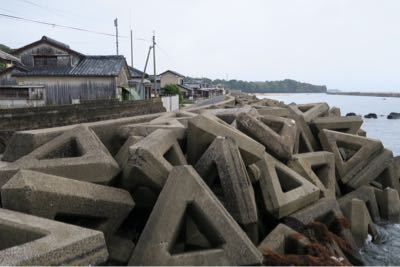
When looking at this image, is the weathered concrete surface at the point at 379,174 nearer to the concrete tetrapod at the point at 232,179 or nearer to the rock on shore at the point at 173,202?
the rock on shore at the point at 173,202

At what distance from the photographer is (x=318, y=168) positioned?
21.1ft

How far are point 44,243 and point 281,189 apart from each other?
9.67 feet

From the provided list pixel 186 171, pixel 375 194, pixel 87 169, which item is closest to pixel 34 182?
pixel 87 169

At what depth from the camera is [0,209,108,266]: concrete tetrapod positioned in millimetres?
2336

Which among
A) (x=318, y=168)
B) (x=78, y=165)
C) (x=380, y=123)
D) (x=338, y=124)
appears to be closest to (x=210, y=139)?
(x=78, y=165)

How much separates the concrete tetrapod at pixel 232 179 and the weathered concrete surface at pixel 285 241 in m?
A: 0.29

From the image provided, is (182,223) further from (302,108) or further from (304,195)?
(302,108)

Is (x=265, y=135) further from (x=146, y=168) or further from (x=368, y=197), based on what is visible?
(x=368, y=197)

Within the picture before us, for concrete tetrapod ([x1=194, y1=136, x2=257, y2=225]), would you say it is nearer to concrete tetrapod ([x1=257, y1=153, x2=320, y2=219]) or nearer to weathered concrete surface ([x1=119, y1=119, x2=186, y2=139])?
concrete tetrapod ([x1=257, y1=153, x2=320, y2=219])

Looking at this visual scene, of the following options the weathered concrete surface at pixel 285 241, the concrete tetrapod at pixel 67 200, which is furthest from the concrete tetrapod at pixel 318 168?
the concrete tetrapod at pixel 67 200

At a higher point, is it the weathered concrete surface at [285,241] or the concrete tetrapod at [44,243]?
the concrete tetrapod at [44,243]

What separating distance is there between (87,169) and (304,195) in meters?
2.51

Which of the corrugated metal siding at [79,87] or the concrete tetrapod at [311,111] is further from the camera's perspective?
the corrugated metal siding at [79,87]

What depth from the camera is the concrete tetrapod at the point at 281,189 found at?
14.5 feet
